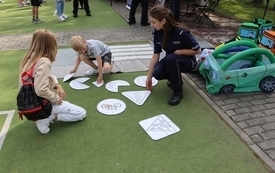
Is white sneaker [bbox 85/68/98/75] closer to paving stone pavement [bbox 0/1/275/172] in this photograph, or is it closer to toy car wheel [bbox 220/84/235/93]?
paving stone pavement [bbox 0/1/275/172]

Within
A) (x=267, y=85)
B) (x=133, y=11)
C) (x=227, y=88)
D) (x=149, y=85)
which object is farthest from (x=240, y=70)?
(x=133, y=11)

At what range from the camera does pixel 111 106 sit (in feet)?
9.81

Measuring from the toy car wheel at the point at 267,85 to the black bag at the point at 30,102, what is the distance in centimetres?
272

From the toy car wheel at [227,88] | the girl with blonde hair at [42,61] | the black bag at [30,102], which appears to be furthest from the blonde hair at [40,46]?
the toy car wheel at [227,88]

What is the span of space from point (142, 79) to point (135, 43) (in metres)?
1.78

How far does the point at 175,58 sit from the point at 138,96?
28.3 inches

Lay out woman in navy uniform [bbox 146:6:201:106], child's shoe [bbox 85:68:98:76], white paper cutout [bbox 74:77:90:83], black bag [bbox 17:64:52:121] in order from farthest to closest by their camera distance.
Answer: child's shoe [bbox 85:68:98:76] → white paper cutout [bbox 74:77:90:83] → woman in navy uniform [bbox 146:6:201:106] → black bag [bbox 17:64:52:121]

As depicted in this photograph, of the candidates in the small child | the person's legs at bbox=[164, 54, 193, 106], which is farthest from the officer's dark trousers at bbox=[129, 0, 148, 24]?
the person's legs at bbox=[164, 54, 193, 106]

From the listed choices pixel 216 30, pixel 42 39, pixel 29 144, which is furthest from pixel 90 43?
pixel 216 30

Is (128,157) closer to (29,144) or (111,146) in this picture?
(111,146)

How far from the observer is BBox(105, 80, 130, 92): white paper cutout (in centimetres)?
335

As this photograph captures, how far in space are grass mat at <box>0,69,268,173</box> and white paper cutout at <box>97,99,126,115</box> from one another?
0.07 metres

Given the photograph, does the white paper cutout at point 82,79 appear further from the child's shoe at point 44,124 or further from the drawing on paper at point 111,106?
the child's shoe at point 44,124

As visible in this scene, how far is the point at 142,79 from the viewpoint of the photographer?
3617 mm
